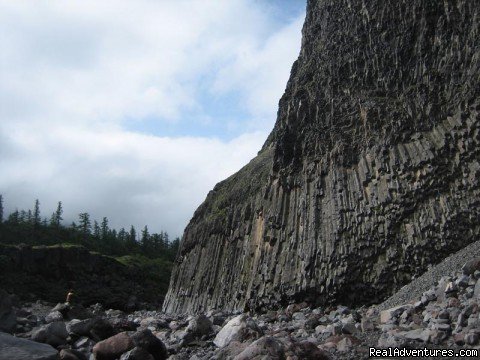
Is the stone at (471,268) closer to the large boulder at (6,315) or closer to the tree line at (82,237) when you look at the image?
the large boulder at (6,315)

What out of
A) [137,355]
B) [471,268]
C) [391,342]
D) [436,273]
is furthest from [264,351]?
[436,273]

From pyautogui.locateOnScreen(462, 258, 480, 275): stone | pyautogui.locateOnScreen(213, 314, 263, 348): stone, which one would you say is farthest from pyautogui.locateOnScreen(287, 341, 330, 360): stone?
pyautogui.locateOnScreen(462, 258, 480, 275): stone

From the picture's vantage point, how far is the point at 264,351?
8.85 meters

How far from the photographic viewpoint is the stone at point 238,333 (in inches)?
467

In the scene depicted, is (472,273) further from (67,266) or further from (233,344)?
(67,266)

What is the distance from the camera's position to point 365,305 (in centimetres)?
2117

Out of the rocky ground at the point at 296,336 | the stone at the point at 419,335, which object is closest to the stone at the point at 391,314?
the rocky ground at the point at 296,336

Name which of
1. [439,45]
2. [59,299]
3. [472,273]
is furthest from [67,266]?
[472,273]

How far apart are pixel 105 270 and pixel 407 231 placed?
40.9m

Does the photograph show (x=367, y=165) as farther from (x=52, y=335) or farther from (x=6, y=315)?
(x=6, y=315)

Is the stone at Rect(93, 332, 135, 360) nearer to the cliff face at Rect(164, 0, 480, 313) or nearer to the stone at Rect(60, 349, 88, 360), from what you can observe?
the stone at Rect(60, 349, 88, 360)

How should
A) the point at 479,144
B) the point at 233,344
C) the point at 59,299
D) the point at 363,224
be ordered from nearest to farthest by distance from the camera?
1. the point at 233,344
2. the point at 479,144
3. the point at 363,224
4. the point at 59,299

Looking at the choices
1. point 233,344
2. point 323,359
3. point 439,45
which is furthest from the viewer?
point 439,45

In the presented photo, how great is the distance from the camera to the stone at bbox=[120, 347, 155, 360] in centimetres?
1067
